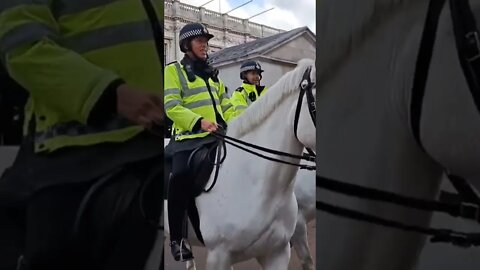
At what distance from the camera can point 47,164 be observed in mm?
1039

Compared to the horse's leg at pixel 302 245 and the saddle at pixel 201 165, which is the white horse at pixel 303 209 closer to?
the horse's leg at pixel 302 245

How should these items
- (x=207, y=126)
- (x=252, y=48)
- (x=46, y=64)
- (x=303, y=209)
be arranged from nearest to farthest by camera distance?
(x=46, y=64), (x=207, y=126), (x=252, y=48), (x=303, y=209)

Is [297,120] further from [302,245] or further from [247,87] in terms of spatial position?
[302,245]

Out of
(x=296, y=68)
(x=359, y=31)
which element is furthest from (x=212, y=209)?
(x=359, y=31)

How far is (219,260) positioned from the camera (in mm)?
2035

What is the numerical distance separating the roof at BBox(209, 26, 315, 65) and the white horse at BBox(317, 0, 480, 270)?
824 mm

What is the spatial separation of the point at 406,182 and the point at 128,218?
1.70ft

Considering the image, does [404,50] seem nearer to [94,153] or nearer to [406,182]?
[406,182]

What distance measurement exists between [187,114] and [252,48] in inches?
14.1

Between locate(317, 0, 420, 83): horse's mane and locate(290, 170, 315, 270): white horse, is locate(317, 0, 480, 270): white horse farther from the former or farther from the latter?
locate(290, 170, 315, 270): white horse

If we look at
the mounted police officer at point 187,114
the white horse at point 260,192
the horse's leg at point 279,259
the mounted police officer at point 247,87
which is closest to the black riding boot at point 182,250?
the mounted police officer at point 187,114

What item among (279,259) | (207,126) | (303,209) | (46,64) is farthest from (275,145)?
(46,64)

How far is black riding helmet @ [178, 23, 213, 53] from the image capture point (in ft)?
6.51

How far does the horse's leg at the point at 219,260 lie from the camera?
203 cm
